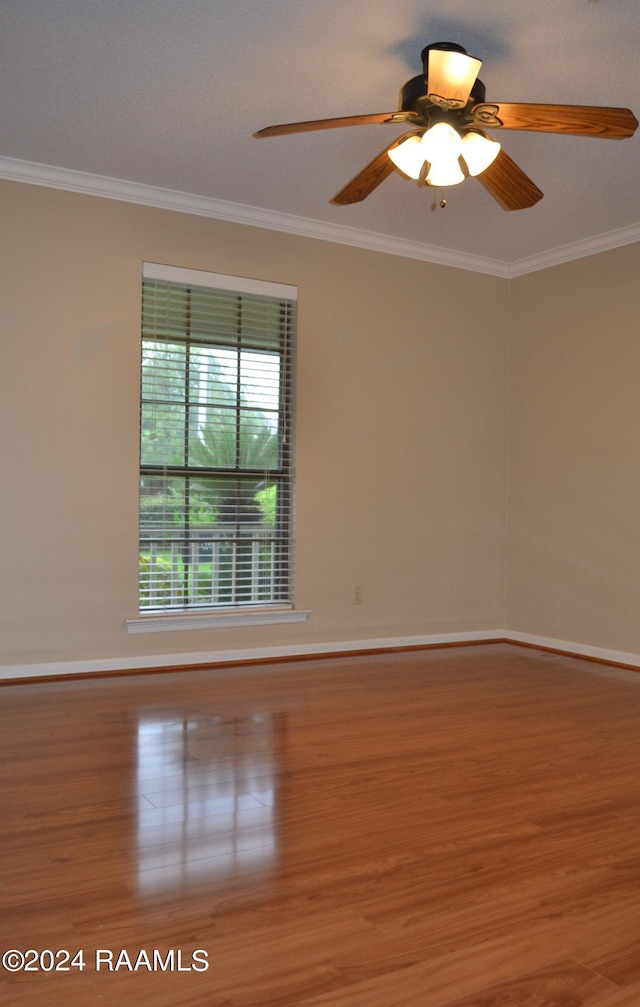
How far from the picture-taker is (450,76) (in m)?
2.65

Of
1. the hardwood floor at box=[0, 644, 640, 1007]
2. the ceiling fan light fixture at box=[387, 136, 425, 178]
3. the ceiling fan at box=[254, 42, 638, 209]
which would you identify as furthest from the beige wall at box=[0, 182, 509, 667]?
the ceiling fan light fixture at box=[387, 136, 425, 178]

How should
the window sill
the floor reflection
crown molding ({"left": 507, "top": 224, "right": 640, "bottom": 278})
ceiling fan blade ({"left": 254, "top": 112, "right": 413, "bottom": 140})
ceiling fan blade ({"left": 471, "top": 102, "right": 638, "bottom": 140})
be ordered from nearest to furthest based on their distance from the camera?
the floor reflection, ceiling fan blade ({"left": 471, "top": 102, "right": 638, "bottom": 140}), ceiling fan blade ({"left": 254, "top": 112, "right": 413, "bottom": 140}), the window sill, crown molding ({"left": 507, "top": 224, "right": 640, "bottom": 278})

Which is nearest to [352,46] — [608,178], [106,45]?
[106,45]

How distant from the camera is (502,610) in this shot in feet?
18.7

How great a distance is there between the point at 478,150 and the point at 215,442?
2.33 metres

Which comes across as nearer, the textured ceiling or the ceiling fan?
the ceiling fan

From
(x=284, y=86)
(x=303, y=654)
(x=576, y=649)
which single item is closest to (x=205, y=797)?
(x=303, y=654)

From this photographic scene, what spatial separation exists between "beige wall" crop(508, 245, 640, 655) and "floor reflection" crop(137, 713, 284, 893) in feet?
8.06

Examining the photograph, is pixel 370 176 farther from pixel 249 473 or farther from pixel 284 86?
pixel 249 473

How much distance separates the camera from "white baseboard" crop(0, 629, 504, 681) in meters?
4.16

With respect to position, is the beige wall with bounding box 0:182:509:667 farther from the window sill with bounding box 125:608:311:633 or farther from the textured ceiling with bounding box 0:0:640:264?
the textured ceiling with bounding box 0:0:640:264

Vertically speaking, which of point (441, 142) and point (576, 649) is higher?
point (441, 142)

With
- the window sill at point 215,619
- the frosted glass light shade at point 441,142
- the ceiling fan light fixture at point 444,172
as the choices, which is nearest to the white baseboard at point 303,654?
the window sill at point 215,619

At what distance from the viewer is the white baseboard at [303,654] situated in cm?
419
